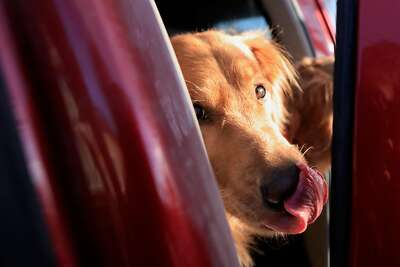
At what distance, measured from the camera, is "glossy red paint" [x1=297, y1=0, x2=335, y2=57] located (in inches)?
67.7

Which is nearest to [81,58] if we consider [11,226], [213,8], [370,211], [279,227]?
[11,226]

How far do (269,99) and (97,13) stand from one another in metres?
1.02

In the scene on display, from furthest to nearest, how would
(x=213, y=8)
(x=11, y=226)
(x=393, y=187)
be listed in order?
(x=213, y=8)
(x=393, y=187)
(x=11, y=226)

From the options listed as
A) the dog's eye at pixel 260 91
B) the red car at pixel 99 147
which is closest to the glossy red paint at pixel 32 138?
the red car at pixel 99 147

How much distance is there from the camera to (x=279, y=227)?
914 mm

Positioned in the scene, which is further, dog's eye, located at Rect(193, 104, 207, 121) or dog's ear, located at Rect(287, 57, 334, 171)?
dog's ear, located at Rect(287, 57, 334, 171)

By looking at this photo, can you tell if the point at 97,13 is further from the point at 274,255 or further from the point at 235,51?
the point at 274,255

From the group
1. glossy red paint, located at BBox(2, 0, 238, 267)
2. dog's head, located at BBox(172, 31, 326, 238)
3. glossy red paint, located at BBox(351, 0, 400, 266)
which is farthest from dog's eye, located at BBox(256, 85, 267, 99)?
glossy red paint, located at BBox(2, 0, 238, 267)

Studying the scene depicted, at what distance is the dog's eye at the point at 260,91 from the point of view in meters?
1.36

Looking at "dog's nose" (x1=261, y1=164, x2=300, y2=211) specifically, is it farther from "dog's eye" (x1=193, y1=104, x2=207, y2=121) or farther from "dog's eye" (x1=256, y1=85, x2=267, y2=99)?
"dog's eye" (x1=256, y1=85, x2=267, y2=99)

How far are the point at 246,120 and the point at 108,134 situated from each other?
80 centimetres

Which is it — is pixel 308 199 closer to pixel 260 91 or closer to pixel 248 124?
pixel 248 124

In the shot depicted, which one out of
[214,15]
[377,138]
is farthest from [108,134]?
[214,15]

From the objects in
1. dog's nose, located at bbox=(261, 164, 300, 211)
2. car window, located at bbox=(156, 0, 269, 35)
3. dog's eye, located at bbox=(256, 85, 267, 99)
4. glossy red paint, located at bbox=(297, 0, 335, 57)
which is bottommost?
dog's nose, located at bbox=(261, 164, 300, 211)
